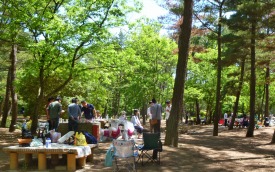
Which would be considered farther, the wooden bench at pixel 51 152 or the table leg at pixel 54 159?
the table leg at pixel 54 159

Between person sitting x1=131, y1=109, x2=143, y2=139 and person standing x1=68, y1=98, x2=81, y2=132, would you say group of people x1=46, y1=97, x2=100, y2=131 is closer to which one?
person standing x1=68, y1=98, x2=81, y2=132

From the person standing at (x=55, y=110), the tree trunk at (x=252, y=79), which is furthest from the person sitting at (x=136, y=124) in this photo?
the tree trunk at (x=252, y=79)

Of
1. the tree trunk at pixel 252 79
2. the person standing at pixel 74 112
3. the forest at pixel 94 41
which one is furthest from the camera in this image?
the tree trunk at pixel 252 79

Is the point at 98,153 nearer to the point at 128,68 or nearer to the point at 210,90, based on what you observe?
the point at 128,68

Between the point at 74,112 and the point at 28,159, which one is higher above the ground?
the point at 74,112

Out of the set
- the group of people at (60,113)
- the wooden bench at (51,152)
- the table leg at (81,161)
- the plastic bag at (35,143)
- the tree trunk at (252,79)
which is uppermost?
the tree trunk at (252,79)

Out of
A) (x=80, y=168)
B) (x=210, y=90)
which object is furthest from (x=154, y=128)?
(x=210, y=90)

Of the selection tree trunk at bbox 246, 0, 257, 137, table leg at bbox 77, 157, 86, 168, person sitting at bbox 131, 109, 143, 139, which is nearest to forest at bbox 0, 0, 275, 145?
tree trunk at bbox 246, 0, 257, 137

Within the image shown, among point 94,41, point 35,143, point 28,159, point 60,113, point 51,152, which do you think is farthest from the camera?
point 94,41

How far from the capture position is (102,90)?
18.5 m

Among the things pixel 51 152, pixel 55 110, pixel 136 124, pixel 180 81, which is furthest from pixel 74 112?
pixel 136 124

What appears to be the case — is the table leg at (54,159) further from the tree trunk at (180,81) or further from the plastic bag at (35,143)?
the tree trunk at (180,81)

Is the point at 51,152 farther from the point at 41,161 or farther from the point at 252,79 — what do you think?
the point at 252,79

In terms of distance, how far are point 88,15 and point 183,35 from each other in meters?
4.81
